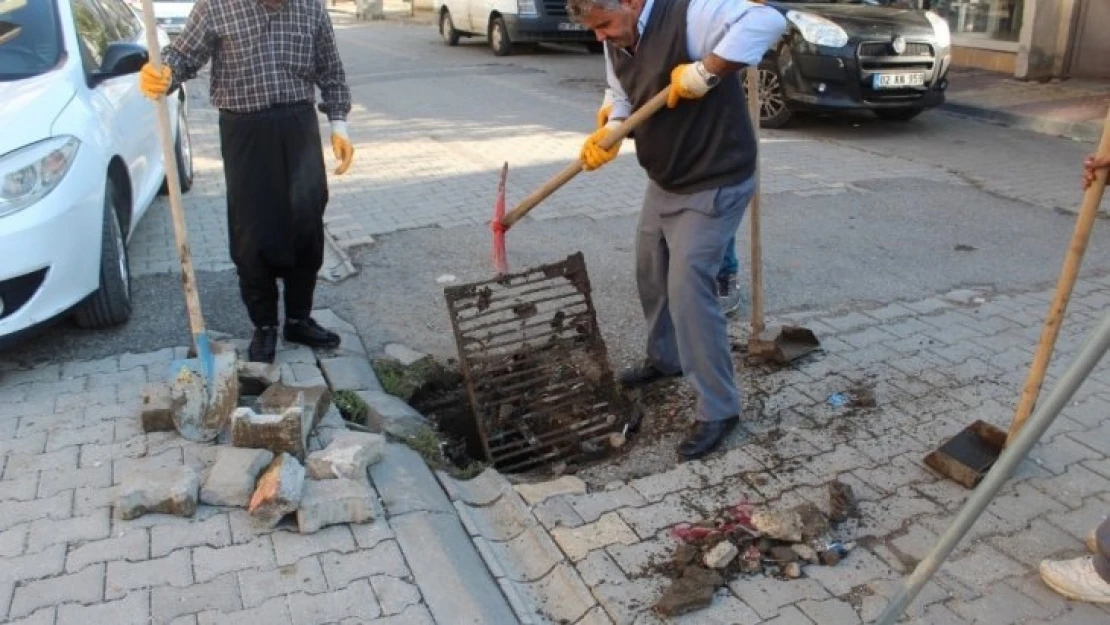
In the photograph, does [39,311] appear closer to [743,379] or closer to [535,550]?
[535,550]

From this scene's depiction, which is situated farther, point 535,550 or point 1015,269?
point 1015,269

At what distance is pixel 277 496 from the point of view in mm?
3084

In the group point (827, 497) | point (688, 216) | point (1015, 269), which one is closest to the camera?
point (827, 497)

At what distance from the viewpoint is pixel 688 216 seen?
369 centimetres

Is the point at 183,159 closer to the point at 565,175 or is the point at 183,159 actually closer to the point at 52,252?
the point at 52,252

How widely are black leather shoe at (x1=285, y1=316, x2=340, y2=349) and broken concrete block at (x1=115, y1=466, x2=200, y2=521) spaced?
4.54ft

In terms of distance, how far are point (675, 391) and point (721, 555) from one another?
1383 millimetres

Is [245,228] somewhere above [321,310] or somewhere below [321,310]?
above

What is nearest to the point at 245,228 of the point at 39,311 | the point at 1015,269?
the point at 39,311

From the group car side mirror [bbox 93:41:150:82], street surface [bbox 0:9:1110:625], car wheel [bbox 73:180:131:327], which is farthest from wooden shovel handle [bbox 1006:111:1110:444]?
car side mirror [bbox 93:41:150:82]

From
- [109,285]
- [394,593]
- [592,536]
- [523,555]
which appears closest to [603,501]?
[592,536]

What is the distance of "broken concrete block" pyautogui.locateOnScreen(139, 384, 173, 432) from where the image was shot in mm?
3623

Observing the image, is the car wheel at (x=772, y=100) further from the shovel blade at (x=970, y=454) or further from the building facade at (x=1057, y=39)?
the shovel blade at (x=970, y=454)

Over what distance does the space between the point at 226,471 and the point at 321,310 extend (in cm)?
194
